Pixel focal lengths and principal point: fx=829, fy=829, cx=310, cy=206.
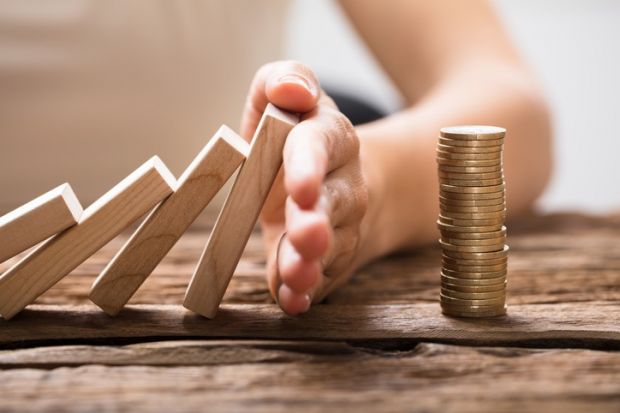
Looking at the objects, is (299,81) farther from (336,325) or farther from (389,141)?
(389,141)

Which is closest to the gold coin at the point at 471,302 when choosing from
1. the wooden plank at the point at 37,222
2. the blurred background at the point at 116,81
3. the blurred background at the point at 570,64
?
the wooden plank at the point at 37,222

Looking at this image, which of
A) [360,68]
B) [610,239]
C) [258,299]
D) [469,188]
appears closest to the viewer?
[469,188]

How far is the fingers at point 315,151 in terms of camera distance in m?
0.63

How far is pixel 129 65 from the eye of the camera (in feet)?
4.96

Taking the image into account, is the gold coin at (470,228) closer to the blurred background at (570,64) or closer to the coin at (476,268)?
the coin at (476,268)

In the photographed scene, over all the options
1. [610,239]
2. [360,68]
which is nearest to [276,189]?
[610,239]

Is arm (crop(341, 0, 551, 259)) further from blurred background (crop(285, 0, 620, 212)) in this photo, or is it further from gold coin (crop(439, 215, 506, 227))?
blurred background (crop(285, 0, 620, 212))

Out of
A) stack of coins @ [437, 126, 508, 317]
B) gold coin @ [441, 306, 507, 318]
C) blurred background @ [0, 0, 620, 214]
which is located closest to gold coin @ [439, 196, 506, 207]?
stack of coins @ [437, 126, 508, 317]

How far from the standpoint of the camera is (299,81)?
2.56 feet

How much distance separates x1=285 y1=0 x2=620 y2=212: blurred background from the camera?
123 inches

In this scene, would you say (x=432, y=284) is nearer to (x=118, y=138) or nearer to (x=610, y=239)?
(x=610, y=239)

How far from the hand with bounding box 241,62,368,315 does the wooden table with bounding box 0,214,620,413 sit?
0.04 metres

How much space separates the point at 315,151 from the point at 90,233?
0.23 m

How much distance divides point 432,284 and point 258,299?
0.66 ft
